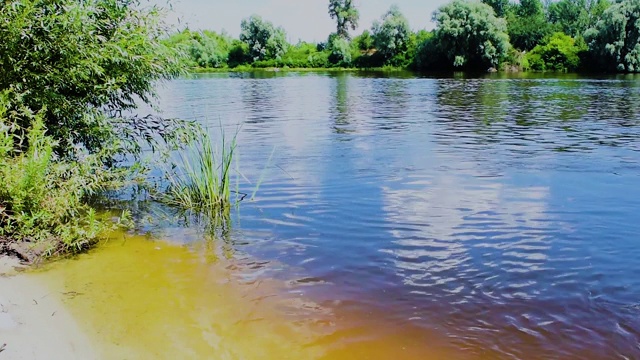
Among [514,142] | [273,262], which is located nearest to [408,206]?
[273,262]

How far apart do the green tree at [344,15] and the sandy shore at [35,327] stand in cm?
11064

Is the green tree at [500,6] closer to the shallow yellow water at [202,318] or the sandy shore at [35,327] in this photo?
the shallow yellow water at [202,318]

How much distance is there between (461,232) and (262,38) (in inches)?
3973

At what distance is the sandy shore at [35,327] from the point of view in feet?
15.6

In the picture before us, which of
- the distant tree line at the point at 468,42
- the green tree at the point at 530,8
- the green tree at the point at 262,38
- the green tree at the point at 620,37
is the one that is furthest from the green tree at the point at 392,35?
the green tree at the point at 530,8

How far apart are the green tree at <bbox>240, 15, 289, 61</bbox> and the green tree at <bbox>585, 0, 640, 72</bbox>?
188 feet

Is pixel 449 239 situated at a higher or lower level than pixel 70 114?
lower

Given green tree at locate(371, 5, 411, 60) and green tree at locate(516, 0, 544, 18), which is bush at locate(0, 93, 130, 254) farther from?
green tree at locate(516, 0, 544, 18)

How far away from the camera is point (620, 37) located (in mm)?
60031

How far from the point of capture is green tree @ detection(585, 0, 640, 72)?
58.9 metres

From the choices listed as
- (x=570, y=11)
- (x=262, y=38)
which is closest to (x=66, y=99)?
(x=262, y=38)

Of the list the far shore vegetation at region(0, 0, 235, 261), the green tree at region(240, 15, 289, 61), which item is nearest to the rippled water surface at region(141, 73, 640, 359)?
the far shore vegetation at region(0, 0, 235, 261)

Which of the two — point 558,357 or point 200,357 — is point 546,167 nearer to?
point 558,357

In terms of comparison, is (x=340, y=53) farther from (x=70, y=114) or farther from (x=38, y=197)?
(x=38, y=197)
